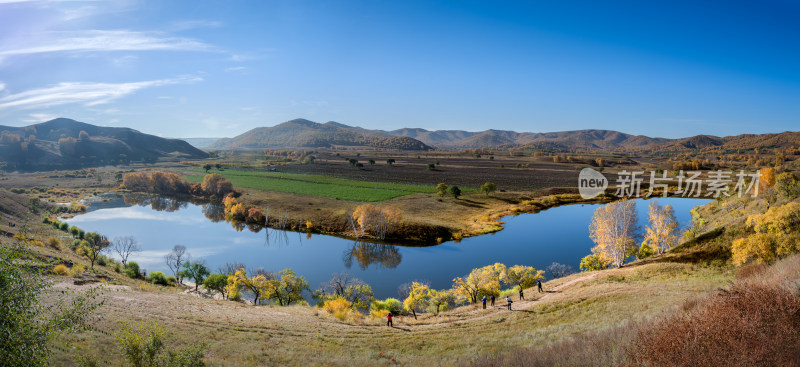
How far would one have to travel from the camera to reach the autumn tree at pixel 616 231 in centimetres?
3797

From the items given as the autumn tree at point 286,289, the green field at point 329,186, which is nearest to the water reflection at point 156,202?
the green field at point 329,186

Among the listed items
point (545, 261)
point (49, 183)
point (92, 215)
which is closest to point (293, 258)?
point (545, 261)

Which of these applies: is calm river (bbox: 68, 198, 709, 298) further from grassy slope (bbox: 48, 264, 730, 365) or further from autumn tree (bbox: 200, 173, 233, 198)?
autumn tree (bbox: 200, 173, 233, 198)

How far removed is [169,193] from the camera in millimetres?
109500

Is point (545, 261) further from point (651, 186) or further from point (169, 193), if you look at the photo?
point (169, 193)

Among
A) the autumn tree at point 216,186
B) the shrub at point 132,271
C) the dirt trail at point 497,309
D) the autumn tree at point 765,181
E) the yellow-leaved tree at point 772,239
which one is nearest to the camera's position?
the yellow-leaved tree at point 772,239

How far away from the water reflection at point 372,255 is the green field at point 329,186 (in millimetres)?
27466

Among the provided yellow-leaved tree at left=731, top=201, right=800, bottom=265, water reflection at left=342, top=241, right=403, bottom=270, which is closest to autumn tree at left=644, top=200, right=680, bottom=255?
yellow-leaved tree at left=731, top=201, right=800, bottom=265

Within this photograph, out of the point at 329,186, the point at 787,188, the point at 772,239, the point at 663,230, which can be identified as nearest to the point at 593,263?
the point at 663,230

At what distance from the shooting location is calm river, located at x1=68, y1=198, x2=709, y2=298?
152 feet

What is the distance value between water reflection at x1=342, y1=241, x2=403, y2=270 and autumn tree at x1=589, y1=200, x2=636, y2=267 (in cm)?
2552

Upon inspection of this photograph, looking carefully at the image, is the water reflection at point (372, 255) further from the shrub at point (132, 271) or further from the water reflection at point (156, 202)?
the water reflection at point (156, 202)

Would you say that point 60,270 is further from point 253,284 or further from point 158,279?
point 253,284

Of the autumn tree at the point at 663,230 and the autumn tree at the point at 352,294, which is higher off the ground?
the autumn tree at the point at 663,230
